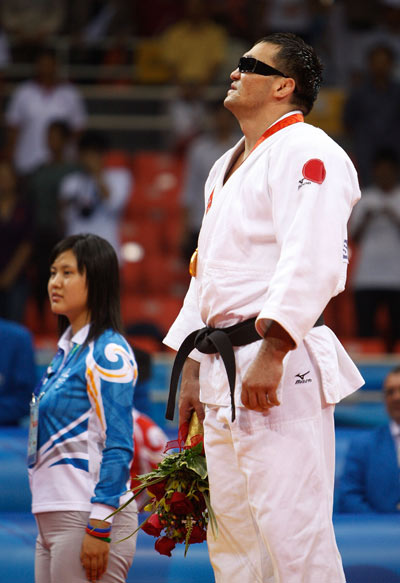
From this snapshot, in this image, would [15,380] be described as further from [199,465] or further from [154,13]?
[154,13]

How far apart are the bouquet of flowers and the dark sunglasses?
993mm

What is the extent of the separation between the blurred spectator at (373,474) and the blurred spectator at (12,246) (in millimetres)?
3546

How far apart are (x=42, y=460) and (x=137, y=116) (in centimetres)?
879

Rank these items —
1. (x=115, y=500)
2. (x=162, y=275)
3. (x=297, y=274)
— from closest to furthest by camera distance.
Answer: (x=297, y=274)
(x=115, y=500)
(x=162, y=275)

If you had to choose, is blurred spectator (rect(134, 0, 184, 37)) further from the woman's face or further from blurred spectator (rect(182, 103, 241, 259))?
the woman's face

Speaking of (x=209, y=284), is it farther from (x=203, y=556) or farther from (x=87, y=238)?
(x=203, y=556)

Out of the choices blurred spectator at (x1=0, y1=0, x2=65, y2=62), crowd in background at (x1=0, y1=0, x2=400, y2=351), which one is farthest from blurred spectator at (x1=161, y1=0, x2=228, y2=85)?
blurred spectator at (x1=0, y1=0, x2=65, y2=62)

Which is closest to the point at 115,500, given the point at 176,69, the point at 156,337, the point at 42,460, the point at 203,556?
the point at 42,460

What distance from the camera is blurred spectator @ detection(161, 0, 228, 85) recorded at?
10.6 metres

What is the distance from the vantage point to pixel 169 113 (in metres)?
11.4

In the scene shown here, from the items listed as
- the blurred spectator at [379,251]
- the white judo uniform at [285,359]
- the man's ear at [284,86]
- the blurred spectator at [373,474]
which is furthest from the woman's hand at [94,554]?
the blurred spectator at [379,251]

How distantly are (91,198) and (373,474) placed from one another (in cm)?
406

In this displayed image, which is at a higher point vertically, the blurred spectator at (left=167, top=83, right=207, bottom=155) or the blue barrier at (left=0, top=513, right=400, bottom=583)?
the blurred spectator at (left=167, top=83, right=207, bottom=155)

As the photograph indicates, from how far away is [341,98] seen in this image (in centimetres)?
1128
